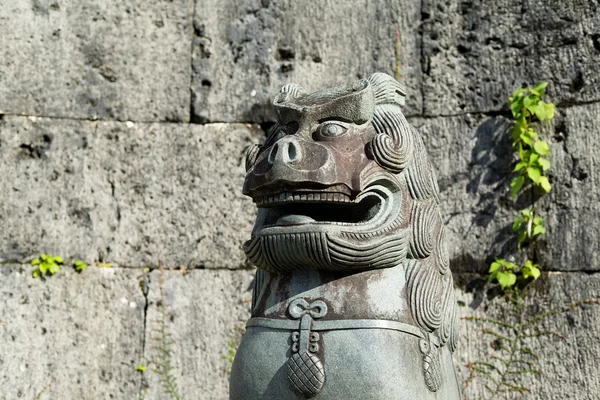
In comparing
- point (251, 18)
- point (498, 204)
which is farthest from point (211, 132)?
point (498, 204)

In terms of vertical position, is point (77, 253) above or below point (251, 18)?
below

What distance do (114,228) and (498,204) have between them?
2308 mm

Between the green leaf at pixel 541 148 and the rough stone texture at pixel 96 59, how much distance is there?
213cm

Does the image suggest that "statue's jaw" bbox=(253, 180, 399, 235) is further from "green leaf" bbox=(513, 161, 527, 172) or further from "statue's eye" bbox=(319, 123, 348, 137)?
"green leaf" bbox=(513, 161, 527, 172)

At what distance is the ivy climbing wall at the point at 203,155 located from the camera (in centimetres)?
484

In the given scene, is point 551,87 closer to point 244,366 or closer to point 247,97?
point 247,97

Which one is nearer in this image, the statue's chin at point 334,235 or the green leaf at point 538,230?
the statue's chin at point 334,235

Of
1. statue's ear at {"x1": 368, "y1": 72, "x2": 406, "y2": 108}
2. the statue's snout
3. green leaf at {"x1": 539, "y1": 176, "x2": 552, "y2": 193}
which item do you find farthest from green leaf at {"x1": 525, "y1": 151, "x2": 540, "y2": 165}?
the statue's snout

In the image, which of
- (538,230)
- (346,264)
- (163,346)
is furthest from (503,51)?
(163,346)

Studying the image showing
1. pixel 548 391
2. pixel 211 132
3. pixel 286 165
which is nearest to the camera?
pixel 286 165

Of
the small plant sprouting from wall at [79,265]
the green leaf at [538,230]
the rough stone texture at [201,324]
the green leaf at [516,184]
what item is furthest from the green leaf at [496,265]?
the small plant sprouting from wall at [79,265]

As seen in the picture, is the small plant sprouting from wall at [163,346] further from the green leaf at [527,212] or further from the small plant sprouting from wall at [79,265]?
the green leaf at [527,212]

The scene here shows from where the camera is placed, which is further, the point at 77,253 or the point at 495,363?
the point at 77,253

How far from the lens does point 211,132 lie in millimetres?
5262
